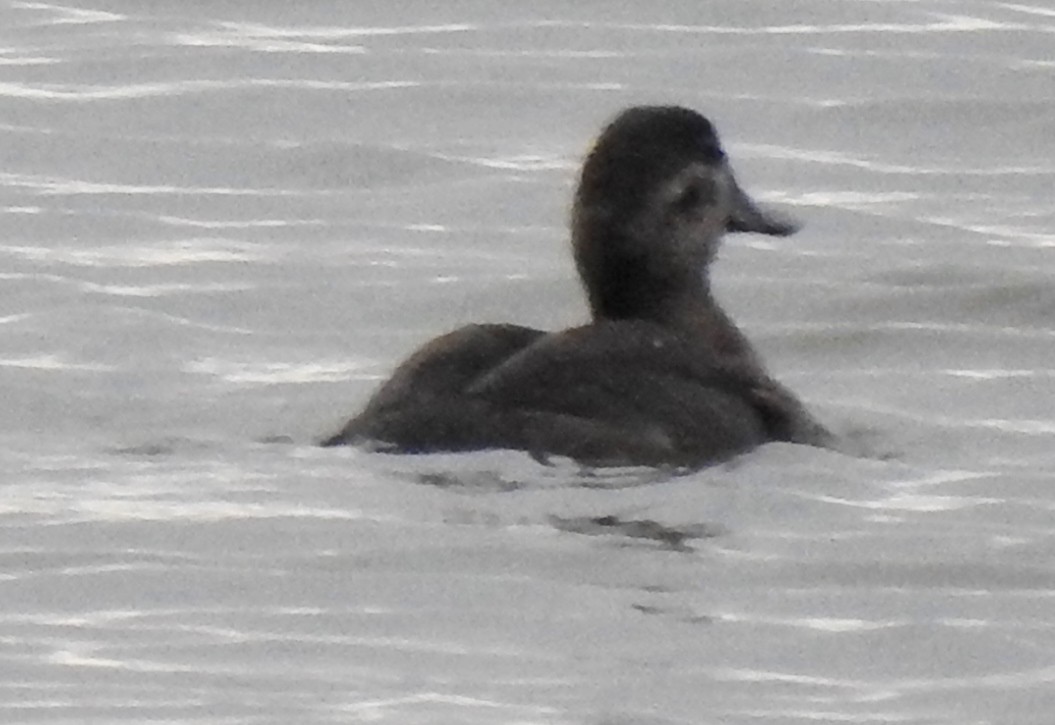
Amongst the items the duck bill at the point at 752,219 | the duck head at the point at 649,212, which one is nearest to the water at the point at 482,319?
the duck bill at the point at 752,219

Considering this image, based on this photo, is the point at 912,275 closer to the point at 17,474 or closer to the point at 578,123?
the point at 578,123

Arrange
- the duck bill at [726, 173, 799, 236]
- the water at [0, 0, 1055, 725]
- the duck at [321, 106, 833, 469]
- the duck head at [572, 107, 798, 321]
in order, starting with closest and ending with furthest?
the water at [0, 0, 1055, 725] < the duck at [321, 106, 833, 469] < the duck head at [572, 107, 798, 321] < the duck bill at [726, 173, 799, 236]

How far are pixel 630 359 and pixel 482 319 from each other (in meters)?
2.92

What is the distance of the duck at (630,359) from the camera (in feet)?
34.4

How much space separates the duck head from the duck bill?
13cm

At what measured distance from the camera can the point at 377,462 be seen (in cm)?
1056

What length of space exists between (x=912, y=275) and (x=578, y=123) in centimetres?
240

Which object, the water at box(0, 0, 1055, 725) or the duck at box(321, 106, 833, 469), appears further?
the duck at box(321, 106, 833, 469)

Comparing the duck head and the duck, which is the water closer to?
the duck

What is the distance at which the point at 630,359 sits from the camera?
10.8 metres

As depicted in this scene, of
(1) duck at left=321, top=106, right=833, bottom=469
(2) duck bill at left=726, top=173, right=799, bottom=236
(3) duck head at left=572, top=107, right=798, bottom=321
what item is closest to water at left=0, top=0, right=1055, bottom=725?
(1) duck at left=321, top=106, right=833, bottom=469

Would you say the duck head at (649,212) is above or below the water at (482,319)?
above

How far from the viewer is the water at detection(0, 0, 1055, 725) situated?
30.3 ft

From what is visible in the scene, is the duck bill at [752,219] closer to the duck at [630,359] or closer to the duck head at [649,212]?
the duck at [630,359]
